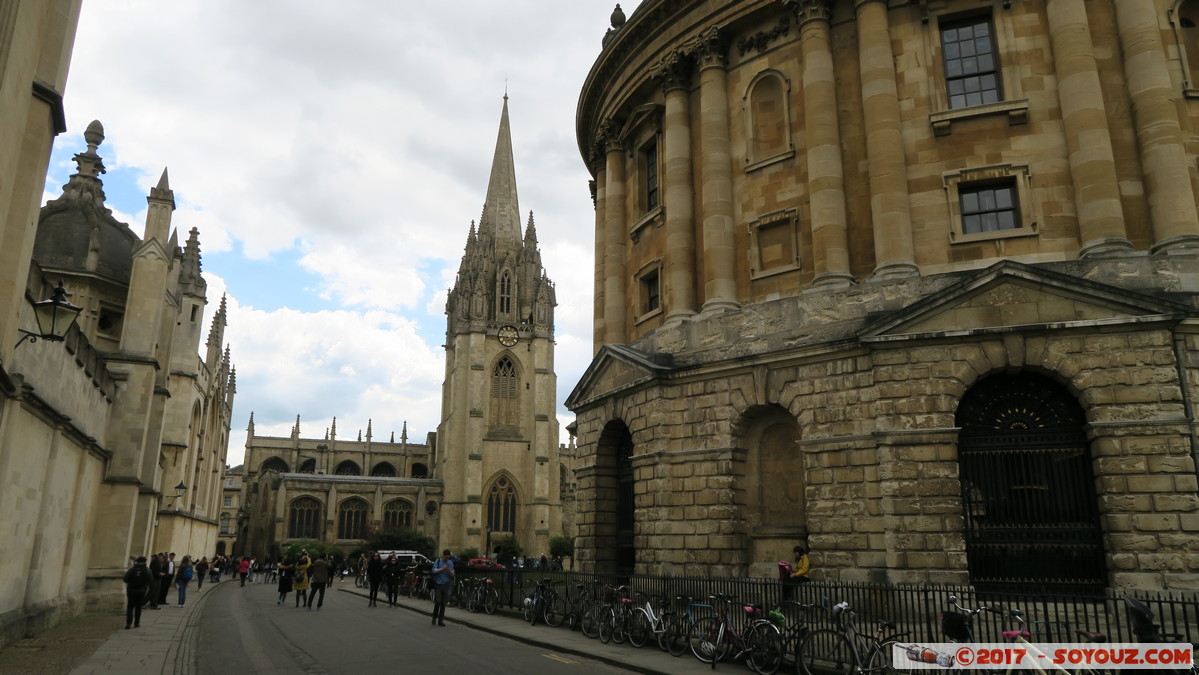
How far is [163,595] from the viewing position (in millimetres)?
25750

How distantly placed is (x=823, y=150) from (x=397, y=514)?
69880mm

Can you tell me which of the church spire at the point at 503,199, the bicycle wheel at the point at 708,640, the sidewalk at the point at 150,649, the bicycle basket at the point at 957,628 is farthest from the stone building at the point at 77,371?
the church spire at the point at 503,199

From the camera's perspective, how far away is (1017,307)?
15.4 meters

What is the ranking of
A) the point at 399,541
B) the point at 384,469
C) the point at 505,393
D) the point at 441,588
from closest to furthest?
the point at 441,588
the point at 399,541
the point at 505,393
the point at 384,469

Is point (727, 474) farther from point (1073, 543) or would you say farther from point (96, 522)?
point (96, 522)

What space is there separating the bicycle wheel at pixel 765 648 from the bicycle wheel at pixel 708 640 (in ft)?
1.74

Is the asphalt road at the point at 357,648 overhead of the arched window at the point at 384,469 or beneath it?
beneath

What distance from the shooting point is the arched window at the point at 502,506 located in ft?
243

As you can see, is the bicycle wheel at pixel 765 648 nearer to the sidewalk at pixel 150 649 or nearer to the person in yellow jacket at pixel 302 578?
the sidewalk at pixel 150 649

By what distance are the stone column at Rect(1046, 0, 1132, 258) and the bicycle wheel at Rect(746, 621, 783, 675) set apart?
409 inches

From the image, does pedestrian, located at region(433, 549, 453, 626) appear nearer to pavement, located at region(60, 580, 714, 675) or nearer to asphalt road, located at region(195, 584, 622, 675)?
asphalt road, located at region(195, 584, 622, 675)

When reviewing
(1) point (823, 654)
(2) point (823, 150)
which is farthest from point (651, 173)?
(1) point (823, 654)

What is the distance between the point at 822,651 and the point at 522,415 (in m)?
67.0

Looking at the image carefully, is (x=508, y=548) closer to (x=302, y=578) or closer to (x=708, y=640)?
(x=302, y=578)
